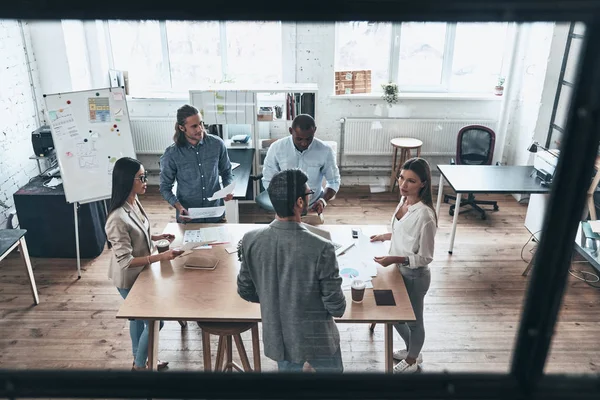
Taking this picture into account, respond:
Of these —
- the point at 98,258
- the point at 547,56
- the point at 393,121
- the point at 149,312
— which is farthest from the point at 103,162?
the point at 547,56

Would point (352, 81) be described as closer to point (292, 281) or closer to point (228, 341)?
point (228, 341)

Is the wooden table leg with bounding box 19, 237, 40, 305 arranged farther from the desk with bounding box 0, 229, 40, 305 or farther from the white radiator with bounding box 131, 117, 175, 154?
the white radiator with bounding box 131, 117, 175, 154

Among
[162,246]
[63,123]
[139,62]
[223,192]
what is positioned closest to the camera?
[162,246]

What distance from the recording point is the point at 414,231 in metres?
2.53

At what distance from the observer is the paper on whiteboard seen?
12.6 feet

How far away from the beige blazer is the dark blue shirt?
603 mm

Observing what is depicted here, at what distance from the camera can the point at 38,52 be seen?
4.91 metres

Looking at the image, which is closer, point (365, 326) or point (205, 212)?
point (205, 212)

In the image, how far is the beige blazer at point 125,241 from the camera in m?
2.50

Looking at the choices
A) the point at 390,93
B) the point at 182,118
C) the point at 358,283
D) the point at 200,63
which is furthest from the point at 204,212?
the point at 390,93

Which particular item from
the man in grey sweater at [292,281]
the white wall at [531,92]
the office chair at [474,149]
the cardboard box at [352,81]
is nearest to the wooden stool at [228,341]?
the man in grey sweater at [292,281]

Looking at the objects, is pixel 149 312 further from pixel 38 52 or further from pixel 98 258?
pixel 38 52

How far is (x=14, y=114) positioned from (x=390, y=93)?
397 centimetres

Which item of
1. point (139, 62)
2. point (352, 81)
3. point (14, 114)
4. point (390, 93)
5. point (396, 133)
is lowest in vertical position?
point (396, 133)
